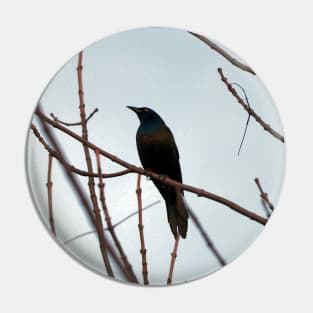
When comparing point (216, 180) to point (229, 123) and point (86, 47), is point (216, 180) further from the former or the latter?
point (86, 47)

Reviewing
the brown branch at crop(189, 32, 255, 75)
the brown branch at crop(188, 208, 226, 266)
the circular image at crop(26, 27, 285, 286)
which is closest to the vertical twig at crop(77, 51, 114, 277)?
the circular image at crop(26, 27, 285, 286)

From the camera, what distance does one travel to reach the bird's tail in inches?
80.7

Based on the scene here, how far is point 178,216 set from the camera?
2061mm

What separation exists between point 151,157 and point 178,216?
244 millimetres

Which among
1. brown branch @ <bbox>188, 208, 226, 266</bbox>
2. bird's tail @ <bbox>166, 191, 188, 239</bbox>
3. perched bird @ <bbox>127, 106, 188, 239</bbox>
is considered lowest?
brown branch @ <bbox>188, 208, 226, 266</bbox>

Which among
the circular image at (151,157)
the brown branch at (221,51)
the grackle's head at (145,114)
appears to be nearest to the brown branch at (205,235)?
the circular image at (151,157)

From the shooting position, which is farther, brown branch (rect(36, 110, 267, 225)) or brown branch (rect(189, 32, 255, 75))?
brown branch (rect(189, 32, 255, 75))

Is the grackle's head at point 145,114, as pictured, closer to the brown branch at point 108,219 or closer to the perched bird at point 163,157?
the perched bird at point 163,157

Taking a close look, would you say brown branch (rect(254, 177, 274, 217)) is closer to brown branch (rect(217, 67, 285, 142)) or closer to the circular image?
the circular image

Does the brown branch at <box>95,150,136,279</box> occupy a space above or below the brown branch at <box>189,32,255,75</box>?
below

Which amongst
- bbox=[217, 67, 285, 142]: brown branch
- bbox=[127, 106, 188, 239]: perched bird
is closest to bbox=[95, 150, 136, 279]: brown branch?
bbox=[127, 106, 188, 239]: perched bird

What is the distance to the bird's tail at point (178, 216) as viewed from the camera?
2.05 metres

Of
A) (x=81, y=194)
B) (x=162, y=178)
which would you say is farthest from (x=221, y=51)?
(x=81, y=194)

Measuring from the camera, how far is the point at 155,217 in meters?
2.05
